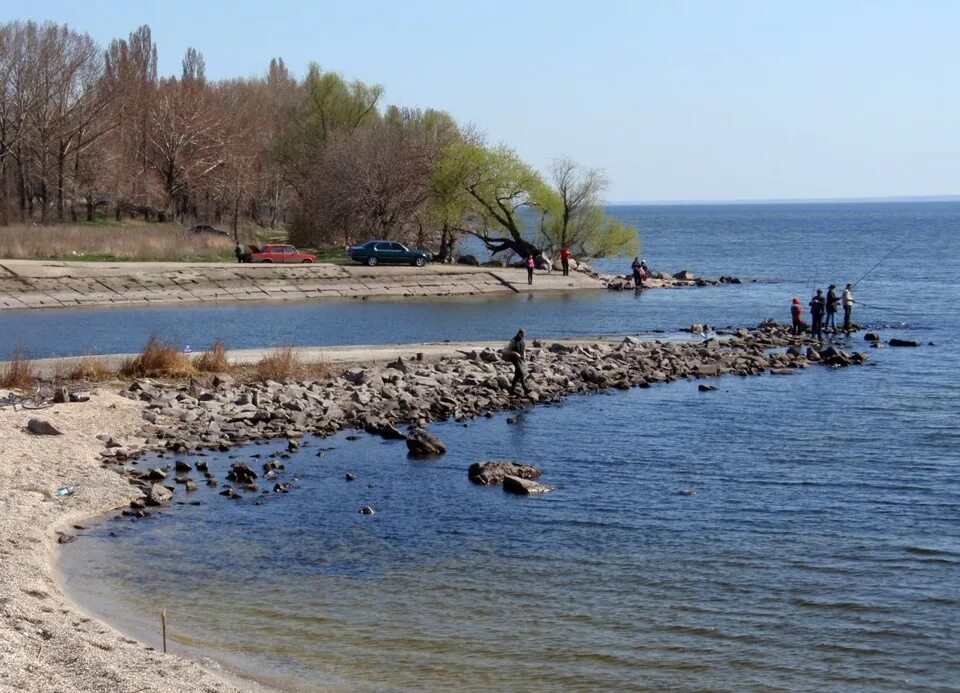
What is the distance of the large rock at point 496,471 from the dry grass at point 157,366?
952cm

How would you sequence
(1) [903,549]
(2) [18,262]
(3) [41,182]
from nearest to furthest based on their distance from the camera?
(1) [903,549] < (2) [18,262] < (3) [41,182]

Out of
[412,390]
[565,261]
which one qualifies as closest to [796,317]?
[412,390]

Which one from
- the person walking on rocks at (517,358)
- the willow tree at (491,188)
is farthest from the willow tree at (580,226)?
the person walking on rocks at (517,358)

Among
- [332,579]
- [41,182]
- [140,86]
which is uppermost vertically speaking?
[140,86]

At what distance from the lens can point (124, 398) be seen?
24.7 metres

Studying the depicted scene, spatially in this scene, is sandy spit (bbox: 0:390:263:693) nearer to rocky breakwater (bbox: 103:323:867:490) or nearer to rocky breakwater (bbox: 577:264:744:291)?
rocky breakwater (bbox: 103:323:867:490)

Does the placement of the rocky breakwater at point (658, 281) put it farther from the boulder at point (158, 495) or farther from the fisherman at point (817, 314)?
the boulder at point (158, 495)

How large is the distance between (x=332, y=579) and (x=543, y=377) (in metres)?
16.4

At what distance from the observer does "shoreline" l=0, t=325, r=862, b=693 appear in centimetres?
1157

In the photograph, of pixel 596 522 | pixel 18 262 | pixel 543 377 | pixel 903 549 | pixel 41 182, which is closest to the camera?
pixel 903 549

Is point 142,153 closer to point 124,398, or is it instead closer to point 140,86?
point 140,86

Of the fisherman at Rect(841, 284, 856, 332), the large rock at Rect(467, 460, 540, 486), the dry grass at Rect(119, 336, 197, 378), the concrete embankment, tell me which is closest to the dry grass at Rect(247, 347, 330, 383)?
Answer: the dry grass at Rect(119, 336, 197, 378)

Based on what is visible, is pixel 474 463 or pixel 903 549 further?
pixel 474 463

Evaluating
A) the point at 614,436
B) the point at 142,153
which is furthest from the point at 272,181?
the point at 614,436
